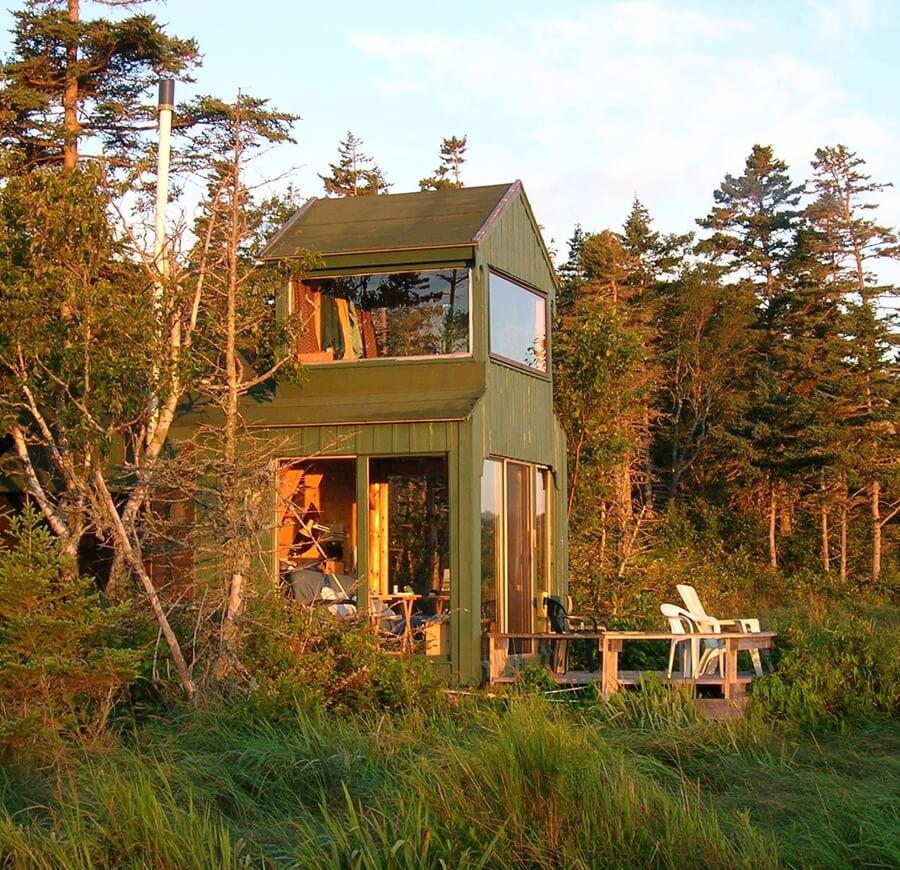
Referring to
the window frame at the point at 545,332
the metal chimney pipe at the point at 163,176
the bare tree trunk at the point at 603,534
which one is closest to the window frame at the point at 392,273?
the window frame at the point at 545,332

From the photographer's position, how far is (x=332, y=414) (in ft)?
39.3

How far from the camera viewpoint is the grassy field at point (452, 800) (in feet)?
18.9

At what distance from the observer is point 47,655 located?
8594 mm

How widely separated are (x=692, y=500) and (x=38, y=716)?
73.9 feet

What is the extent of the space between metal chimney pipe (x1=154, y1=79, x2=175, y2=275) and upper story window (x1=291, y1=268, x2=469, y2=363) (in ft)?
4.94

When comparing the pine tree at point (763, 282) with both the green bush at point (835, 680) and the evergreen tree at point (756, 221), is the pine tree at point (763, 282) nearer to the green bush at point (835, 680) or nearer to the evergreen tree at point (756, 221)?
the evergreen tree at point (756, 221)

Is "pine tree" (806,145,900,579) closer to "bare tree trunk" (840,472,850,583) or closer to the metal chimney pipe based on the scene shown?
"bare tree trunk" (840,472,850,583)

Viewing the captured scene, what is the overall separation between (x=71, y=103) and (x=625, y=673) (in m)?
15.3

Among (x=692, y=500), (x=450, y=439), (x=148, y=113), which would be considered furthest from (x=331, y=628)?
(x=692, y=500)

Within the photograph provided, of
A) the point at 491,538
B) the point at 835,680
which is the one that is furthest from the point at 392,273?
the point at 835,680

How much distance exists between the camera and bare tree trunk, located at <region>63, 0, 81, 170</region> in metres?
21.2

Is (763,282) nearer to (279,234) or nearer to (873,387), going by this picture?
(873,387)

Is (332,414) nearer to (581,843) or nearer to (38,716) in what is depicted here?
(38,716)

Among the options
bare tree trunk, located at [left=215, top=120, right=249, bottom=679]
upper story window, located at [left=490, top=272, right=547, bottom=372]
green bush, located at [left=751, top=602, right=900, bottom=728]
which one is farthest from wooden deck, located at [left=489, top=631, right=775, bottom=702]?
upper story window, located at [left=490, top=272, right=547, bottom=372]
